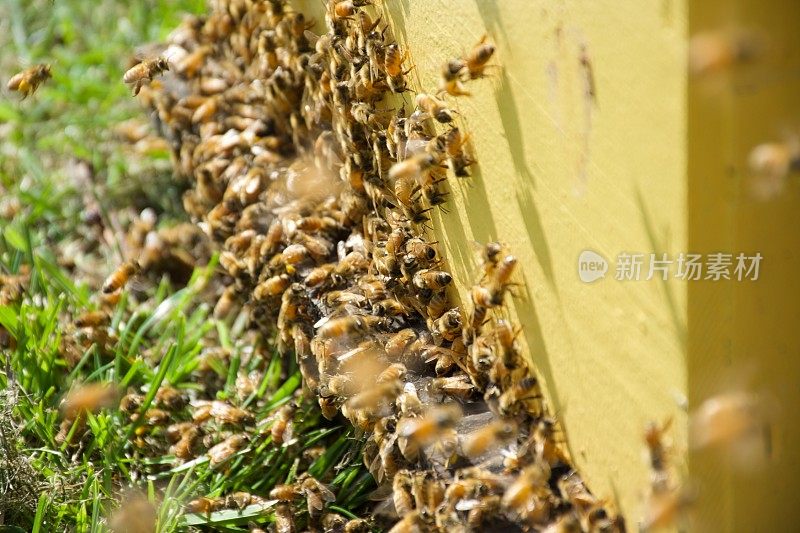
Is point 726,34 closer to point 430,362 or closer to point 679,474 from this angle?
point 679,474

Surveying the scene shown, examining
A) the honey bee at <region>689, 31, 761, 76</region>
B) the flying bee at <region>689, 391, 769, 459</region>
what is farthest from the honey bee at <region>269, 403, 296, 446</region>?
the honey bee at <region>689, 31, 761, 76</region>

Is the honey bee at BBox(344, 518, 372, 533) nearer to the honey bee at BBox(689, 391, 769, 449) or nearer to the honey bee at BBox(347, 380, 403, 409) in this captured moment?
the honey bee at BBox(347, 380, 403, 409)

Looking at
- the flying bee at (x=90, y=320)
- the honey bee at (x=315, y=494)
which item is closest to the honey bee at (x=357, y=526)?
the honey bee at (x=315, y=494)

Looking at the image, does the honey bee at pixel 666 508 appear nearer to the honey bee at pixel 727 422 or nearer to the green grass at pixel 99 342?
the honey bee at pixel 727 422

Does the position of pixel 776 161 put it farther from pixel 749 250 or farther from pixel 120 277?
pixel 120 277

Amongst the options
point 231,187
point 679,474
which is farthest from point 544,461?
point 231,187

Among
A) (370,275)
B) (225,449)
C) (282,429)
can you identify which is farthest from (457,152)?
(225,449)
